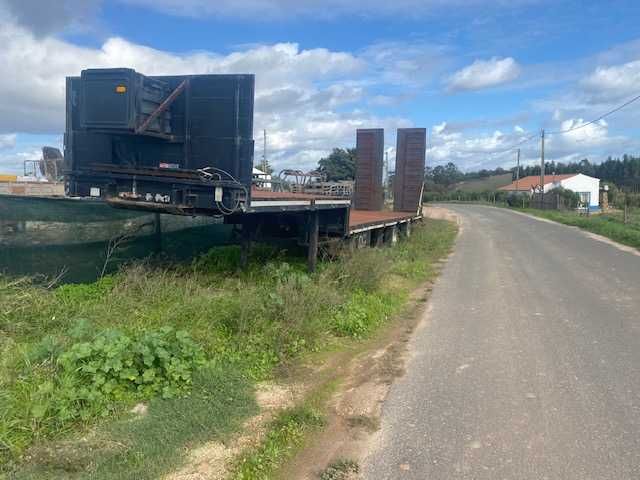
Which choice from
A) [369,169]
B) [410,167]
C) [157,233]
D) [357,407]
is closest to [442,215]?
[410,167]

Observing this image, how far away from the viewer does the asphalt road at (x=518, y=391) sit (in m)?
3.82

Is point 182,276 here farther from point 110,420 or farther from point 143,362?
point 110,420

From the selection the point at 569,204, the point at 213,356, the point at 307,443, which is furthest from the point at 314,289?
the point at 569,204

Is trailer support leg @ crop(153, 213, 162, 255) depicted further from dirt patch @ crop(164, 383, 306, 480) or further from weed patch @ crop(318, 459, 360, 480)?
weed patch @ crop(318, 459, 360, 480)

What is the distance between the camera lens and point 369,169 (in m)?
21.8

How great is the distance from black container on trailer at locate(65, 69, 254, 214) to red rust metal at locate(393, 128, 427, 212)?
54.3 ft

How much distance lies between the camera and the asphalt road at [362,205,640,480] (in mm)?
3824

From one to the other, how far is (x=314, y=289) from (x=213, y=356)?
6.47 ft

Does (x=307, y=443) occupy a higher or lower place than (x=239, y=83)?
lower

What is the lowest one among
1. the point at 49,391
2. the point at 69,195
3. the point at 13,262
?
the point at 49,391

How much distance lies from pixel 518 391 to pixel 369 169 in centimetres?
1719

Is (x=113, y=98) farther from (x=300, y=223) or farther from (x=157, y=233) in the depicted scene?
(x=300, y=223)

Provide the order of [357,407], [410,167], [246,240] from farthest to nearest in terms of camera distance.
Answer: [410,167]
[246,240]
[357,407]

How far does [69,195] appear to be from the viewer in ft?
25.2
